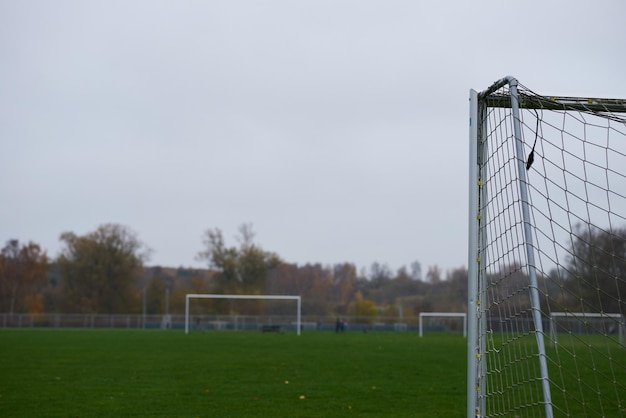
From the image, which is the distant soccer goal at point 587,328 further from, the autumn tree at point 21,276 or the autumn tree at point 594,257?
the autumn tree at point 21,276

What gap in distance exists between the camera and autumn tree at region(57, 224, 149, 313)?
7469 centimetres

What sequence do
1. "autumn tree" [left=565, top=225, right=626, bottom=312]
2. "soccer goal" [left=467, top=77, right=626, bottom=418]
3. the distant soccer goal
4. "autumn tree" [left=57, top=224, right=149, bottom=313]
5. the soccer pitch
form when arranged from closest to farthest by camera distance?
"soccer goal" [left=467, top=77, right=626, bottom=418] < the distant soccer goal < "autumn tree" [left=565, top=225, right=626, bottom=312] < the soccer pitch < "autumn tree" [left=57, top=224, right=149, bottom=313]

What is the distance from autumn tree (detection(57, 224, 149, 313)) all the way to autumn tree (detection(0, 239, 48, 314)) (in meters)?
5.97

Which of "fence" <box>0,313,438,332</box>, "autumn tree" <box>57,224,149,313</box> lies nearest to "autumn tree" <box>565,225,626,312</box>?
"fence" <box>0,313,438,332</box>

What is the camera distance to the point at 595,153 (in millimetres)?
5844

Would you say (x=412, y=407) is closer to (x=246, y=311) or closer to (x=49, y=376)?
(x=49, y=376)

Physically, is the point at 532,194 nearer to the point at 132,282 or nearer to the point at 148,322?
the point at 148,322

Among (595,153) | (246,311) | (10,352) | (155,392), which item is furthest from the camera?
(246,311)

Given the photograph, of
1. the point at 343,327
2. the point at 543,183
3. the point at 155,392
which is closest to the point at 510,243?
the point at 543,183

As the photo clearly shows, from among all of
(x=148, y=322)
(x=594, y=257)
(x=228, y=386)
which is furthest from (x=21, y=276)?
(x=594, y=257)

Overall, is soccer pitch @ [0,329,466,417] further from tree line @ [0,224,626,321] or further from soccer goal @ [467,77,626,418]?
tree line @ [0,224,626,321]

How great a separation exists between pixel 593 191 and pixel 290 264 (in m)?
85.0

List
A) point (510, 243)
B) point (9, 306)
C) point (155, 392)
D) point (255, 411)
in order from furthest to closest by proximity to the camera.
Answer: point (9, 306) < point (155, 392) < point (255, 411) < point (510, 243)

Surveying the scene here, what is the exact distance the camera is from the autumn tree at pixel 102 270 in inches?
2940
